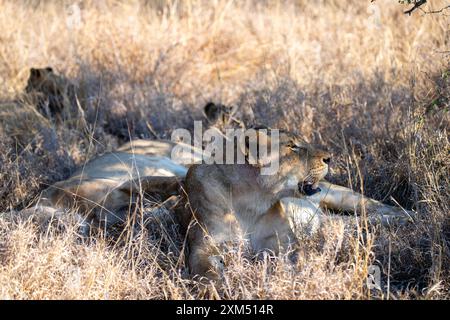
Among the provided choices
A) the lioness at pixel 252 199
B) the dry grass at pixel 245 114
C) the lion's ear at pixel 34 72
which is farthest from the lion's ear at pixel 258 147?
the lion's ear at pixel 34 72

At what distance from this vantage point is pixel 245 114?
659 cm

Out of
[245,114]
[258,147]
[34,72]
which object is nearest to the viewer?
[258,147]

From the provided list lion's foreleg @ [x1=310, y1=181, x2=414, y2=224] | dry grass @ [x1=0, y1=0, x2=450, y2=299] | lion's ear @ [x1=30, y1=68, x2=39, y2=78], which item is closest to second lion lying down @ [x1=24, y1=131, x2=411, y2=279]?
lion's foreleg @ [x1=310, y1=181, x2=414, y2=224]

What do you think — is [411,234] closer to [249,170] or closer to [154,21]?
[249,170]

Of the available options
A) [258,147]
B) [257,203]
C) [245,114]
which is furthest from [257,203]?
[245,114]

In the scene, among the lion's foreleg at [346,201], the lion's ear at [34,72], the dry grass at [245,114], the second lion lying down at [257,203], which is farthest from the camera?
the lion's ear at [34,72]

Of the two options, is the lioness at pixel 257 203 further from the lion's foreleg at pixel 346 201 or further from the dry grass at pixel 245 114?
the dry grass at pixel 245 114

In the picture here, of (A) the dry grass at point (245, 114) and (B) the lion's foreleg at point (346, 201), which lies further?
(B) the lion's foreleg at point (346, 201)

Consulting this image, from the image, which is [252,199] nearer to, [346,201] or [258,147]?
[258,147]

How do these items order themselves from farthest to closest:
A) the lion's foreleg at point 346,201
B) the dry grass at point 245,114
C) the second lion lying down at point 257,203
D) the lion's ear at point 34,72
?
1. the lion's ear at point 34,72
2. the lion's foreleg at point 346,201
3. the second lion lying down at point 257,203
4. the dry grass at point 245,114

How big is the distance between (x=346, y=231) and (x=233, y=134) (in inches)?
32.3

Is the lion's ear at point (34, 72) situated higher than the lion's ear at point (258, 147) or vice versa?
the lion's ear at point (258, 147)

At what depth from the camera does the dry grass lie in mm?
3816

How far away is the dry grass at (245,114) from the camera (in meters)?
3.82
